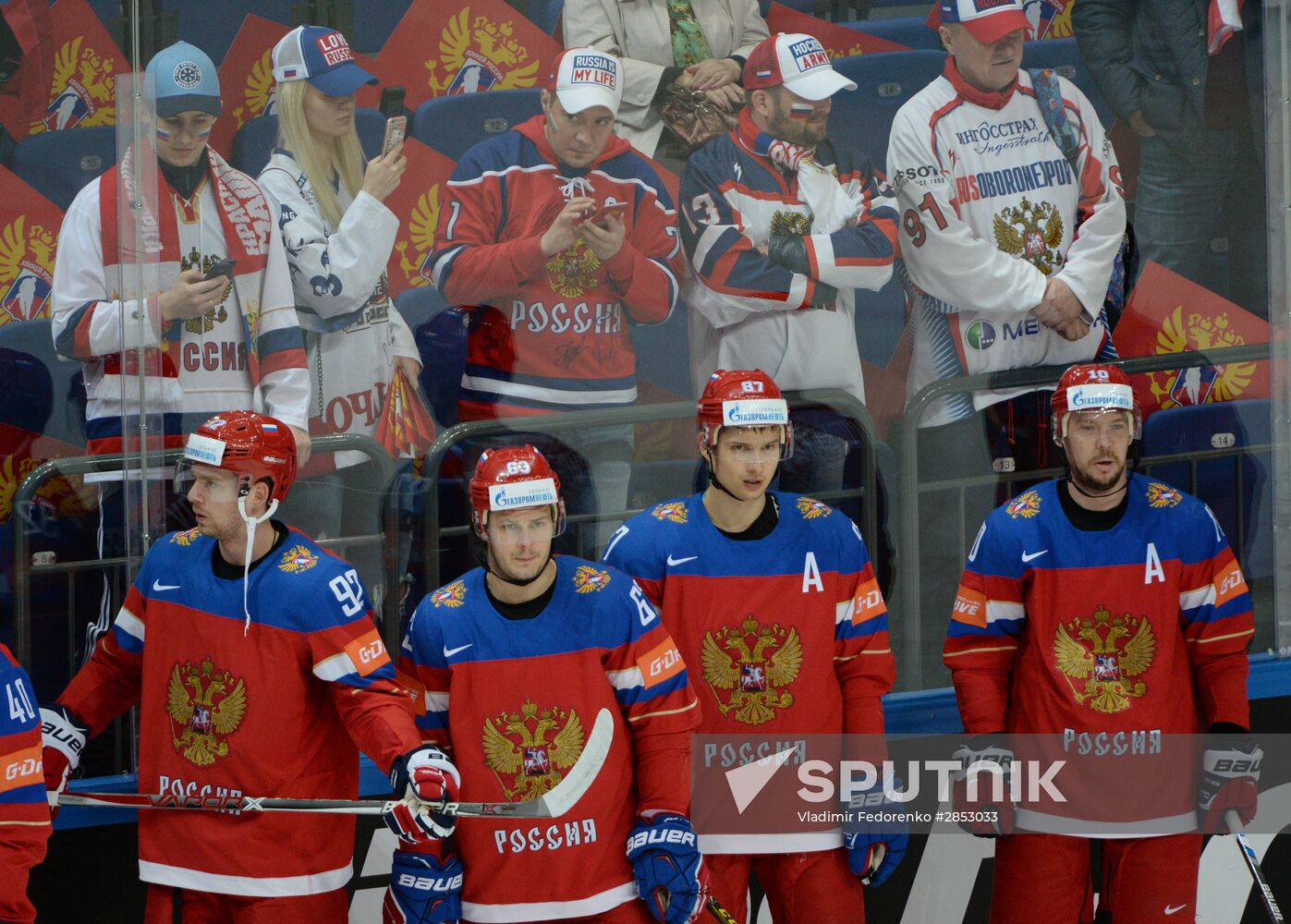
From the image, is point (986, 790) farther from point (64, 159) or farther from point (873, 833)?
point (64, 159)

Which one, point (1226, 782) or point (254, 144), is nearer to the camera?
point (1226, 782)

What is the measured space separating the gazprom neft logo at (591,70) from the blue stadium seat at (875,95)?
2.08 feet

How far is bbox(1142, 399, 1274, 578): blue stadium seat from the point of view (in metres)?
4.73

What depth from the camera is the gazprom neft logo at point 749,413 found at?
371cm

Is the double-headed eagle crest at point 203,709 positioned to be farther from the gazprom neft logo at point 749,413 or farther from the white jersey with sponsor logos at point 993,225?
the white jersey with sponsor logos at point 993,225

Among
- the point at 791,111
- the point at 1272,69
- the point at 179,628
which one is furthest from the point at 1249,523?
the point at 179,628

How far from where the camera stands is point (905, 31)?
15.1 ft

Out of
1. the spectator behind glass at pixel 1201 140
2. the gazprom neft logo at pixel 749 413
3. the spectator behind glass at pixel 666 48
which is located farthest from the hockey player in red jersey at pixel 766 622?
the spectator behind glass at pixel 1201 140

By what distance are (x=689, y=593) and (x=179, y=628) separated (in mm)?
1074

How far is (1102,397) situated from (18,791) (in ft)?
7.89

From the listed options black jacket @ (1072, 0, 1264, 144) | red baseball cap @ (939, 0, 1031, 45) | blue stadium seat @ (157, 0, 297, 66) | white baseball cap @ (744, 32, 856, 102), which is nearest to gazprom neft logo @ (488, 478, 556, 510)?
blue stadium seat @ (157, 0, 297, 66)

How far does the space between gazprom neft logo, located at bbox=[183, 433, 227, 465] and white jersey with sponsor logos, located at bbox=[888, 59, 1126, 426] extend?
1.97 metres

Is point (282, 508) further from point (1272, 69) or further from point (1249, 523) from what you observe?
point (1272, 69)

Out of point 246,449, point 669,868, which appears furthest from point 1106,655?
point 246,449
